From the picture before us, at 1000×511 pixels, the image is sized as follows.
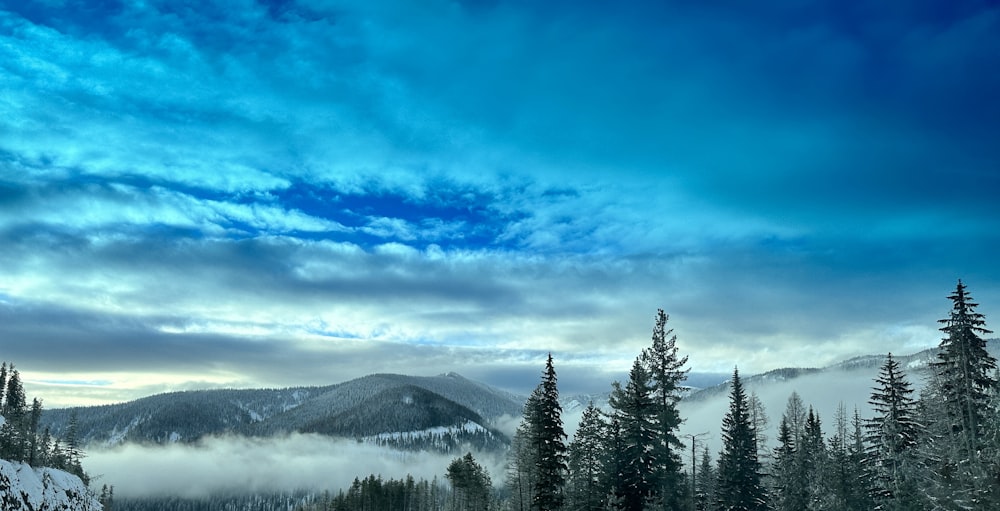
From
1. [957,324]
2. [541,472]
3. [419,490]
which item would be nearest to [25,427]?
[419,490]

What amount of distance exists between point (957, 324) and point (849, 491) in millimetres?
22174

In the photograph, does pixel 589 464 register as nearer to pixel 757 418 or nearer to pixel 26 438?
pixel 757 418

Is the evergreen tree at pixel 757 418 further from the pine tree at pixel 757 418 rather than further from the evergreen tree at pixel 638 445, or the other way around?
the evergreen tree at pixel 638 445

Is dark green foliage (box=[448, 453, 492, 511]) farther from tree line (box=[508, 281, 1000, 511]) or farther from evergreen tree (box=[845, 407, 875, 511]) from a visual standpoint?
evergreen tree (box=[845, 407, 875, 511])

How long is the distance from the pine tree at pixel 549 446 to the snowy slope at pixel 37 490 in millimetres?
34483

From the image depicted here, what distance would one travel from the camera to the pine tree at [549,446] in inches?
1720

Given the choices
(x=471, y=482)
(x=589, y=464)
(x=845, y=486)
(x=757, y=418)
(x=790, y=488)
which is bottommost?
(x=471, y=482)

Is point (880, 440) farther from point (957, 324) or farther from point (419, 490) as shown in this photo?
point (419, 490)

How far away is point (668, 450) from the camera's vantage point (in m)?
40.7

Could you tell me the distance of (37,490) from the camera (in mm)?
48875

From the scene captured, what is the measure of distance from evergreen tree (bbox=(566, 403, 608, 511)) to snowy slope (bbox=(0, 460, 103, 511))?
38.6m

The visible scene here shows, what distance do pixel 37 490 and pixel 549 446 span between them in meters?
39.4

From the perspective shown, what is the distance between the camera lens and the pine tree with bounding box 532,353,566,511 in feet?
143

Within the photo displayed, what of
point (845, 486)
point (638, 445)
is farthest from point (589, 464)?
point (845, 486)
